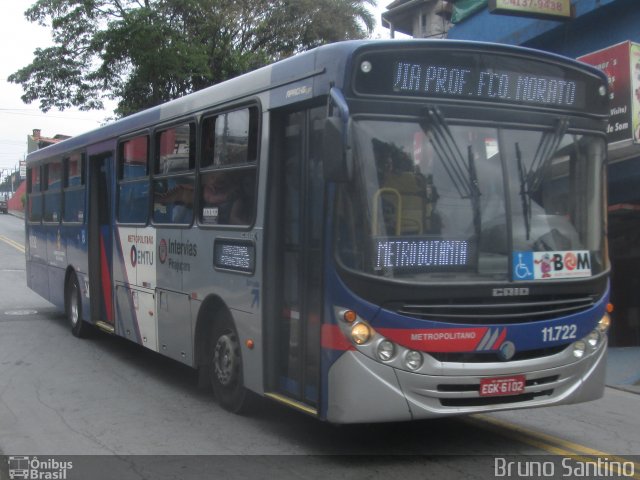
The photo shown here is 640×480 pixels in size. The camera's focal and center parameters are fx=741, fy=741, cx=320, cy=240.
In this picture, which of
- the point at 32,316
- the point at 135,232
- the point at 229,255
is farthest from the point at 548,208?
the point at 32,316

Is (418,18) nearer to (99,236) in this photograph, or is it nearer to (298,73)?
(99,236)

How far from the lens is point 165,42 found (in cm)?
2369

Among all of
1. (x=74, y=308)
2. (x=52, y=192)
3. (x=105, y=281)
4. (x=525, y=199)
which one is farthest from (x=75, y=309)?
(x=525, y=199)

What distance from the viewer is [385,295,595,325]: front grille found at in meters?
5.23

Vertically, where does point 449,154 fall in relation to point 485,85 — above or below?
below

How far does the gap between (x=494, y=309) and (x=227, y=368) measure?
279cm

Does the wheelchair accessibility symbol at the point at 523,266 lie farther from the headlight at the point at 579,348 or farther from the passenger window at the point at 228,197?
the passenger window at the point at 228,197

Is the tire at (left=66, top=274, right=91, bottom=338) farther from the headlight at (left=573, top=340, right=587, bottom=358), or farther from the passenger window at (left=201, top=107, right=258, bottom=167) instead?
the headlight at (left=573, top=340, right=587, bottom=358)

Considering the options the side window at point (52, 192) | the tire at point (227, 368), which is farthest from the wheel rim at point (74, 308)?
the tire at point (227, 368)

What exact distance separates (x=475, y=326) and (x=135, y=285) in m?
5.19

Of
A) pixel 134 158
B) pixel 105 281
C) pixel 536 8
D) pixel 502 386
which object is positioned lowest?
pixel 502 386

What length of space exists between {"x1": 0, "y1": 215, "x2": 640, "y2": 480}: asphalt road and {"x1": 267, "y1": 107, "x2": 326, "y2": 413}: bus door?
22.5 inches

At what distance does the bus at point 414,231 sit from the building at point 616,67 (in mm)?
4826

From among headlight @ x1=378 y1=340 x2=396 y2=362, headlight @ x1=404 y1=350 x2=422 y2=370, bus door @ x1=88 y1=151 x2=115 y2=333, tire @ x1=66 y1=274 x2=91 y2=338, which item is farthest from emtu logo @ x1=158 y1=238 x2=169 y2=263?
headlight @ x1=404 y1=350 x2=422 y2=370
